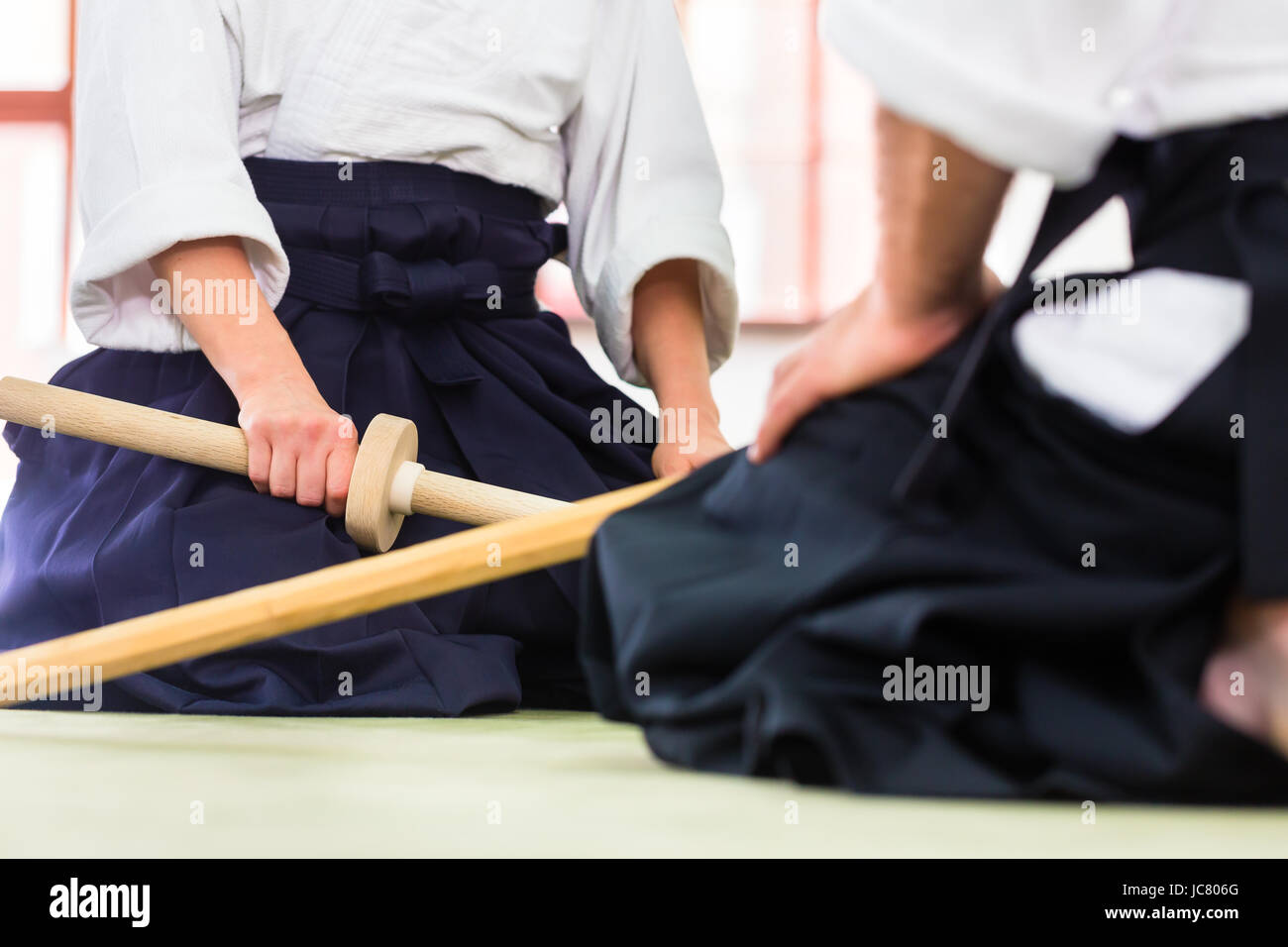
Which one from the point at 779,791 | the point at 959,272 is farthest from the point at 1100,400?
the point at 779,791

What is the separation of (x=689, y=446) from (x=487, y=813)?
2.60ft

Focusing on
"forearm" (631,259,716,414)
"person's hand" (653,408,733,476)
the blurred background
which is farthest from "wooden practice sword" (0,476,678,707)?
the blurred background

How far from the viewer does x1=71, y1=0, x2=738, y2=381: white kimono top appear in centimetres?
116

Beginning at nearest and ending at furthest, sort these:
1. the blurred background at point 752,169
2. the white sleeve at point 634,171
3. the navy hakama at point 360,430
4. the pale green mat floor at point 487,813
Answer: the pale green mat floor at point 487,813
the navy hakama at point 360,430
the white sleeve at point 634,171
the blurred background at point 752,169

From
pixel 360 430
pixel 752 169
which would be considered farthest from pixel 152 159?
pixel 752 169

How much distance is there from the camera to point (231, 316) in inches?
45.0

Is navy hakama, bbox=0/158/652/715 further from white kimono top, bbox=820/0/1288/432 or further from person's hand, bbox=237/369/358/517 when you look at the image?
white kimono top, bbox=820/0/1288/432

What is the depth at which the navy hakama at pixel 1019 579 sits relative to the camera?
55 cm

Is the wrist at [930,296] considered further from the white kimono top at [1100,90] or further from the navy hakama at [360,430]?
the navy hakama at [360,430]

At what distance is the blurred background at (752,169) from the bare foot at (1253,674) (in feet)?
10.2

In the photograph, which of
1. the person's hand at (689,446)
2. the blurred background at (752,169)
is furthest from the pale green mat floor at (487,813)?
the blurred background at (752,169)

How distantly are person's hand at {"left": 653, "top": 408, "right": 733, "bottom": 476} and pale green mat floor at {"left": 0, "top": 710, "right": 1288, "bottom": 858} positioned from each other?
0.54 m

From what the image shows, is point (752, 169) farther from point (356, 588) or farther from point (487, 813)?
point (487, 813)

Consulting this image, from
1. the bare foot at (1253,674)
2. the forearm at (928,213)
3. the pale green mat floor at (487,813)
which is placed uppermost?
the forearm at (928,213)
